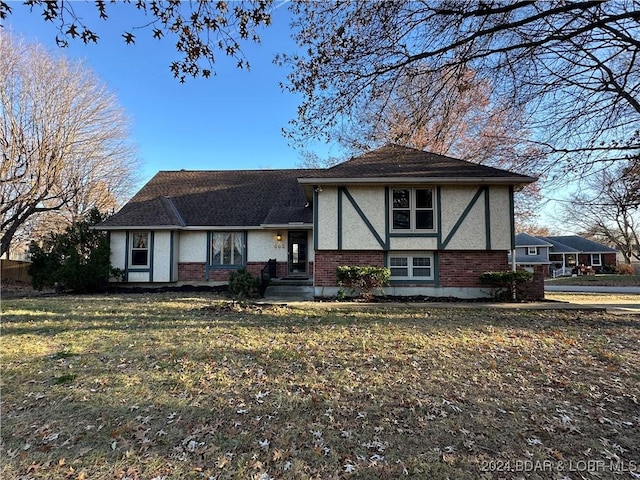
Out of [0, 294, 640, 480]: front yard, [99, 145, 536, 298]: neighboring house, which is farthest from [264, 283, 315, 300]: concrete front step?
[0, 294, 640, 480]: front yard

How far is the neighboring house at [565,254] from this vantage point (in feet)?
125

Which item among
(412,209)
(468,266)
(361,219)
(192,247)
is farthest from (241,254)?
(468,266)

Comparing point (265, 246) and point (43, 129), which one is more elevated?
point (43, 129)

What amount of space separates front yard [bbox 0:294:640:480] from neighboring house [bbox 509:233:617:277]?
35.1 m

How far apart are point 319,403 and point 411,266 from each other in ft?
28.4

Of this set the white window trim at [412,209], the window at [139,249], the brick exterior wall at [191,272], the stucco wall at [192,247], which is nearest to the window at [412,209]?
the white window trim at [412,209]

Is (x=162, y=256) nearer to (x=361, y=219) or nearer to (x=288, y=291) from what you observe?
(x=288, y=291)

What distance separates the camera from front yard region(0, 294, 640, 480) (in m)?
2.98

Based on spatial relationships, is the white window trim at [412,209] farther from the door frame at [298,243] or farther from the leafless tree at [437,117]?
the door frame at [298,243]

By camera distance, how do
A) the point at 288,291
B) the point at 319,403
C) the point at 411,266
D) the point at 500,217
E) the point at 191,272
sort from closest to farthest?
the point at 319,403 < the point at 500,217 < the point at 411,266 < the point at 288,291 < the point at 191,272

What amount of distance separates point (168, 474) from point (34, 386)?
2.81 metres

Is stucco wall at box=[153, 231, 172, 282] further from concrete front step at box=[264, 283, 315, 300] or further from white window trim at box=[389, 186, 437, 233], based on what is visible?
white window trim at box=[389, 186, 437, 233]

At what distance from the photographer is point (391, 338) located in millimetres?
6559

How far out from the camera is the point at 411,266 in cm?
1203
